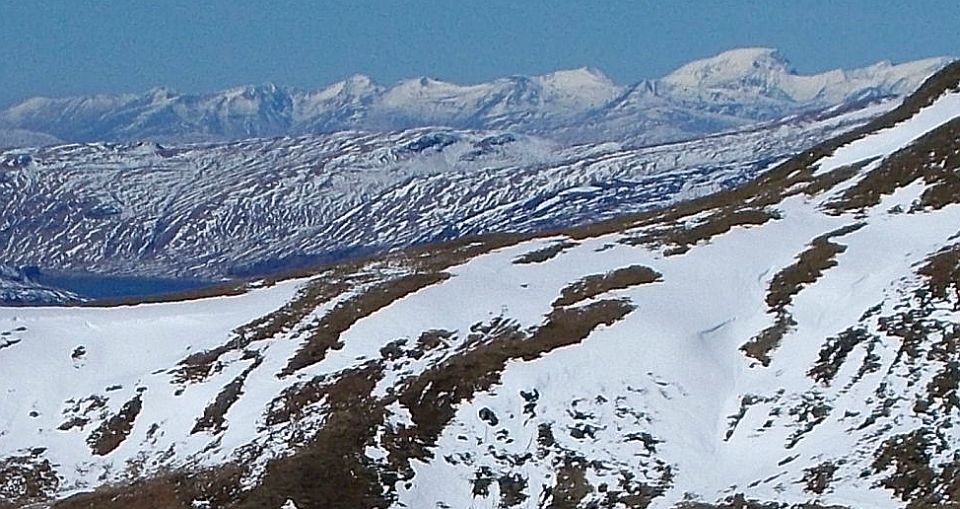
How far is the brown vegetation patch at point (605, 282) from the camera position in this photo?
6169 cm

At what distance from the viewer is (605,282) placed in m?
63.2

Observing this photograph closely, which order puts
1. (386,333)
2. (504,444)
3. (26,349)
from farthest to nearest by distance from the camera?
1. (26,349)
2. (386,333)
3. (504,444)

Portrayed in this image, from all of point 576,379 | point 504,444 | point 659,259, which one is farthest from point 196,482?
point 659,259

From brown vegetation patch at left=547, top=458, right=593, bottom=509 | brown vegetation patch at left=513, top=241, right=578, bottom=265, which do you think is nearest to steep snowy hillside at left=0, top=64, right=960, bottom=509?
brown vegetation patch at left=547, top=458, right=593, bottom=509

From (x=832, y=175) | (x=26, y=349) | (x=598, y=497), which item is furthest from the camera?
(x=832, y=175)

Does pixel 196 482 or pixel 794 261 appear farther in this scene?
pixel 794 261

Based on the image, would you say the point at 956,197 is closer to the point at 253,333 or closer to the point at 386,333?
the point at 386,333

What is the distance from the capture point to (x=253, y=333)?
65.3m

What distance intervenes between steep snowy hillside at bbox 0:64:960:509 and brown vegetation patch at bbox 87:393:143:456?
15cm

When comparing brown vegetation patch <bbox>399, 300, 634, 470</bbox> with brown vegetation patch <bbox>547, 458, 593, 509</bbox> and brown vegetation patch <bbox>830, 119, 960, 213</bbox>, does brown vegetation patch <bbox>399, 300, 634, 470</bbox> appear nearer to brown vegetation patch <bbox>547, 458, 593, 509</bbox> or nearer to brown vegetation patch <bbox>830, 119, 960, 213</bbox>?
brown vegetation patch <bbox>547, 458, 593, 509</bbox>

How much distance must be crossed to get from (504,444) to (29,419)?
86.6 ft

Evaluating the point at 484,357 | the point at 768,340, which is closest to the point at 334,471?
the point at 484,357

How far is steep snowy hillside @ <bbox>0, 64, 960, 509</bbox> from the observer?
46.7m

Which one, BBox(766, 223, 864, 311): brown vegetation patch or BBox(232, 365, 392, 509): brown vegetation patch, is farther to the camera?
BBox(766, 223, 864, 311): brown vegetation patch
